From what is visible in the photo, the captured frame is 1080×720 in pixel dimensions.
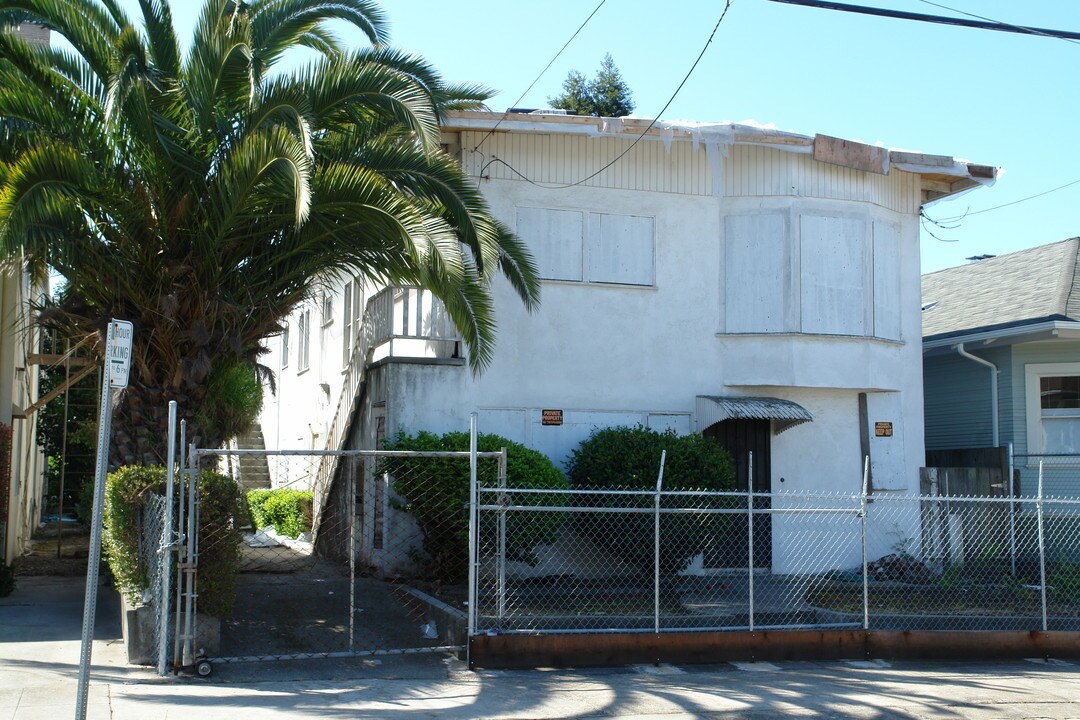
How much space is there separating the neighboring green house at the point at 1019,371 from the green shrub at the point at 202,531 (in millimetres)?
12325

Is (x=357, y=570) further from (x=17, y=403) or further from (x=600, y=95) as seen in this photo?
(x=600, y=95)

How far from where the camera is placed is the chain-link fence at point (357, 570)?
913 centimetres

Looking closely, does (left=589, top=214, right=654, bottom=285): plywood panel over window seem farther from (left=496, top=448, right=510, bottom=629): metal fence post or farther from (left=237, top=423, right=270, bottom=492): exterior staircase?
(left=237, top=423, right=270, bottom=492): exterior staircase

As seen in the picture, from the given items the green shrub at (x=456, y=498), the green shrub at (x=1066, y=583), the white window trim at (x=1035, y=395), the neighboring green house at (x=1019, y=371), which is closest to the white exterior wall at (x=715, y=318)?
the green shrub at (x=456, y=498)

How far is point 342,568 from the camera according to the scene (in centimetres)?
1482

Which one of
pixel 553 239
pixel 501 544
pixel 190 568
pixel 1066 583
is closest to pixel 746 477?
pixel 1066 583

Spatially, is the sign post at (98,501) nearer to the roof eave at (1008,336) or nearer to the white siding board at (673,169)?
the white siding board at (673,169)

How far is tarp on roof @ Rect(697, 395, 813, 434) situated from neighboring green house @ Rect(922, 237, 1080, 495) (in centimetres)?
408

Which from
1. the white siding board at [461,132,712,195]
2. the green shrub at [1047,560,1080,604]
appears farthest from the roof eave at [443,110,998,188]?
the green shrub at [1047,560,1080,604]

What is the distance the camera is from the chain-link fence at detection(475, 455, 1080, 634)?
1031 centimetres

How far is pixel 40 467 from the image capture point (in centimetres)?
2669

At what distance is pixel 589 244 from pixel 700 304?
185 centimetres

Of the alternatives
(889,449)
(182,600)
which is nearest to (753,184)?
(889,449)

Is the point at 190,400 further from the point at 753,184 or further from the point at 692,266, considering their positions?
the point at 753,184
